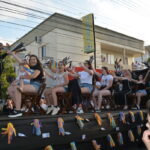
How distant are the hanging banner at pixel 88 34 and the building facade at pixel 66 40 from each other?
16.8 inches

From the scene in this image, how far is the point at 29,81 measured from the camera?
3.86 meters

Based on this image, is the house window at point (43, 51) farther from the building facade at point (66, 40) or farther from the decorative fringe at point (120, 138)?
the decorative fringe at point (120, 138)

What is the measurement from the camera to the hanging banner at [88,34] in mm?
15984

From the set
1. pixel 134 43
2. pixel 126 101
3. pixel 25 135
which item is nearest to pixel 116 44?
pixel 134 43

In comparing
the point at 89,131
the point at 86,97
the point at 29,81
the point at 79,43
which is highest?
the point at 79,43

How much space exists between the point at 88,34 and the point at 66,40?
1.91 m

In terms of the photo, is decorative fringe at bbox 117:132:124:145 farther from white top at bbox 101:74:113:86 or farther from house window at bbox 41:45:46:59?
house window at bbox 41:45:46:59

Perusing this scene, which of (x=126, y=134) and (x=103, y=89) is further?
(x=103, y=89)

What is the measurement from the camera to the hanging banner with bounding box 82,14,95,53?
16.0 metres

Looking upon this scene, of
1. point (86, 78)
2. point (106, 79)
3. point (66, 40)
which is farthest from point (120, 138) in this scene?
point (66, 40)

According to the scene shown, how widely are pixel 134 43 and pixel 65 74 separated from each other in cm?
1887

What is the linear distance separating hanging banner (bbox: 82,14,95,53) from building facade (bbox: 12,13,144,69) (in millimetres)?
426

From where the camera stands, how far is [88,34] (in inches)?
632

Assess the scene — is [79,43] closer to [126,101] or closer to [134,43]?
[134,43]
